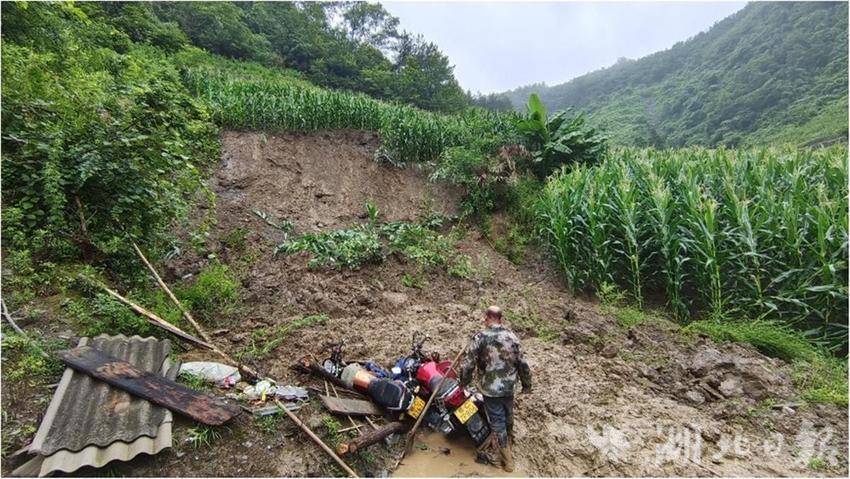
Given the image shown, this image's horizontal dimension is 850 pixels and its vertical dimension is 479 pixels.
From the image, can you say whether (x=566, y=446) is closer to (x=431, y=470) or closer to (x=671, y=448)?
(x=671, y=448)

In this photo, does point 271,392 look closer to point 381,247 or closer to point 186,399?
point 186,399

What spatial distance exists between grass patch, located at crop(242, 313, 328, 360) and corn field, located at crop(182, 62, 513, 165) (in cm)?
559

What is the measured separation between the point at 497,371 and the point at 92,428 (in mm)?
2801

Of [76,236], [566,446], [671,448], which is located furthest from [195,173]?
[671,448]

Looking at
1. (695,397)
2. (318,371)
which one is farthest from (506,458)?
(695,397)

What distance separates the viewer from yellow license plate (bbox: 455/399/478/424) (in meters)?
3.21

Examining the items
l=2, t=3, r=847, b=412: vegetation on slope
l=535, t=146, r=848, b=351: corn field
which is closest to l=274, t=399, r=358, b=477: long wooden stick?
l=2, t=3, r=847, b=412: vegetation on slope

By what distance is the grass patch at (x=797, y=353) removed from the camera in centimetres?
360

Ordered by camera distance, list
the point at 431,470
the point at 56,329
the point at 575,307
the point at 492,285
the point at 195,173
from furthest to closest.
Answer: the point at 492,285, the point at 575,307, the point at 195,173, the point at 56,329, the point at 431,470

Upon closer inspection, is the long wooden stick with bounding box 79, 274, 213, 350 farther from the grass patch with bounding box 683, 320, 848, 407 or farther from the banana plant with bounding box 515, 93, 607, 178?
the banana plant with bounding box 515, 93, 607, 178

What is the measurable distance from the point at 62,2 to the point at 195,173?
292 centimetres

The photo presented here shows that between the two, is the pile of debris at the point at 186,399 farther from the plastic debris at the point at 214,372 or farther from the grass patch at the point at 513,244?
the grass patch at the point at 513,244

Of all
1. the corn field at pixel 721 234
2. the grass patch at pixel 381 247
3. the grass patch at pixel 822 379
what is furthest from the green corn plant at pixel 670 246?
the grass patch at pixel 381 247

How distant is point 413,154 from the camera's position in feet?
32.3
